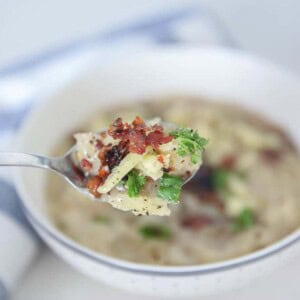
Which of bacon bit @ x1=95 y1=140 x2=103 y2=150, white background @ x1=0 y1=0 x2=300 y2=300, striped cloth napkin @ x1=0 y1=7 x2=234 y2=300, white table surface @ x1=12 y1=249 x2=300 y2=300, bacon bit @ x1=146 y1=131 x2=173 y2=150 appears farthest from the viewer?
white background @ x1=0 y1=0 x2=300 y2=300

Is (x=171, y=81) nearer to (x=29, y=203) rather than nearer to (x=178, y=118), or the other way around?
(x=178, y=118)

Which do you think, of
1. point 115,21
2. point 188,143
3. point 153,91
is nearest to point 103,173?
point 188,143

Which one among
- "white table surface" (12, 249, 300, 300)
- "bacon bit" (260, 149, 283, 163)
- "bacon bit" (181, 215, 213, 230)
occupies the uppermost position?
"bacon bit" (260, 149, 283, 163)

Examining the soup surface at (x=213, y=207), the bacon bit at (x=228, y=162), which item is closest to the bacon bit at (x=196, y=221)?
the soup surface at (x=213, y=207)

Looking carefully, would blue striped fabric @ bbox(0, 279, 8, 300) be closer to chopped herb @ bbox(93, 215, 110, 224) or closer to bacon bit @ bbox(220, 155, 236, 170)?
chopped herb @ bbox(93, 215, 110, 224)

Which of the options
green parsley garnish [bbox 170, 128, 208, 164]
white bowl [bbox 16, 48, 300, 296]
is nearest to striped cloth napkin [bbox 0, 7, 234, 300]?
white bowl [bbox 16, 48, 300, 296]

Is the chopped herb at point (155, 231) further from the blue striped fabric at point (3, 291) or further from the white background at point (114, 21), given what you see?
the white background at point (114, 21)
